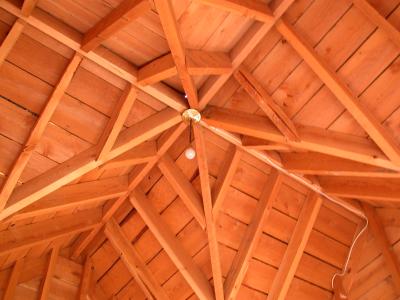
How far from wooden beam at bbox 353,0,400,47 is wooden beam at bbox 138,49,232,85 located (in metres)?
0.95

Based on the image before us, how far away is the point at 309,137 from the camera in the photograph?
333 centimetres

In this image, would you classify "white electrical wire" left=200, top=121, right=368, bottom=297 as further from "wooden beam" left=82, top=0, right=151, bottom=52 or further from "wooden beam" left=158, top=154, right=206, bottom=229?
"wooden beam" left=82, top=0, right=151, bottom=52

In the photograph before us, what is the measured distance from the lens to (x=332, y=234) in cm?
422

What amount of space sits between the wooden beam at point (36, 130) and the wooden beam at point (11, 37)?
0.36 metres

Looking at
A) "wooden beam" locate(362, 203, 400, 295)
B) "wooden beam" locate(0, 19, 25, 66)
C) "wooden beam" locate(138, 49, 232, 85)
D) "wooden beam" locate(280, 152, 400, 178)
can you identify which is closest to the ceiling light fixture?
"wooden beam" locate(138, 49, 232, 85)

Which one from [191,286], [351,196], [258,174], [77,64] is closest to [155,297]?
[191,286]

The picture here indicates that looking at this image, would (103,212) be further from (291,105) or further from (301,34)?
(301,34)

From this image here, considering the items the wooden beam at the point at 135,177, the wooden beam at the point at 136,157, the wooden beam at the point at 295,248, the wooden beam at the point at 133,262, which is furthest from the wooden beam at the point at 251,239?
the wooden beam at the point at 136,157

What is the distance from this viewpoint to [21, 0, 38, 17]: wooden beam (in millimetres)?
2746

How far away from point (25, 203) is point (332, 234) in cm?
262

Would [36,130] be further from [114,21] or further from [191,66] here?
[191,66]

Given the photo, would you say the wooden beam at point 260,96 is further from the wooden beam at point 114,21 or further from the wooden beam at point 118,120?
the wooden beam at point 114,21

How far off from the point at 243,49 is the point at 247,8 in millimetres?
438

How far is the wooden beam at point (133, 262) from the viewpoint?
441 centimetres
